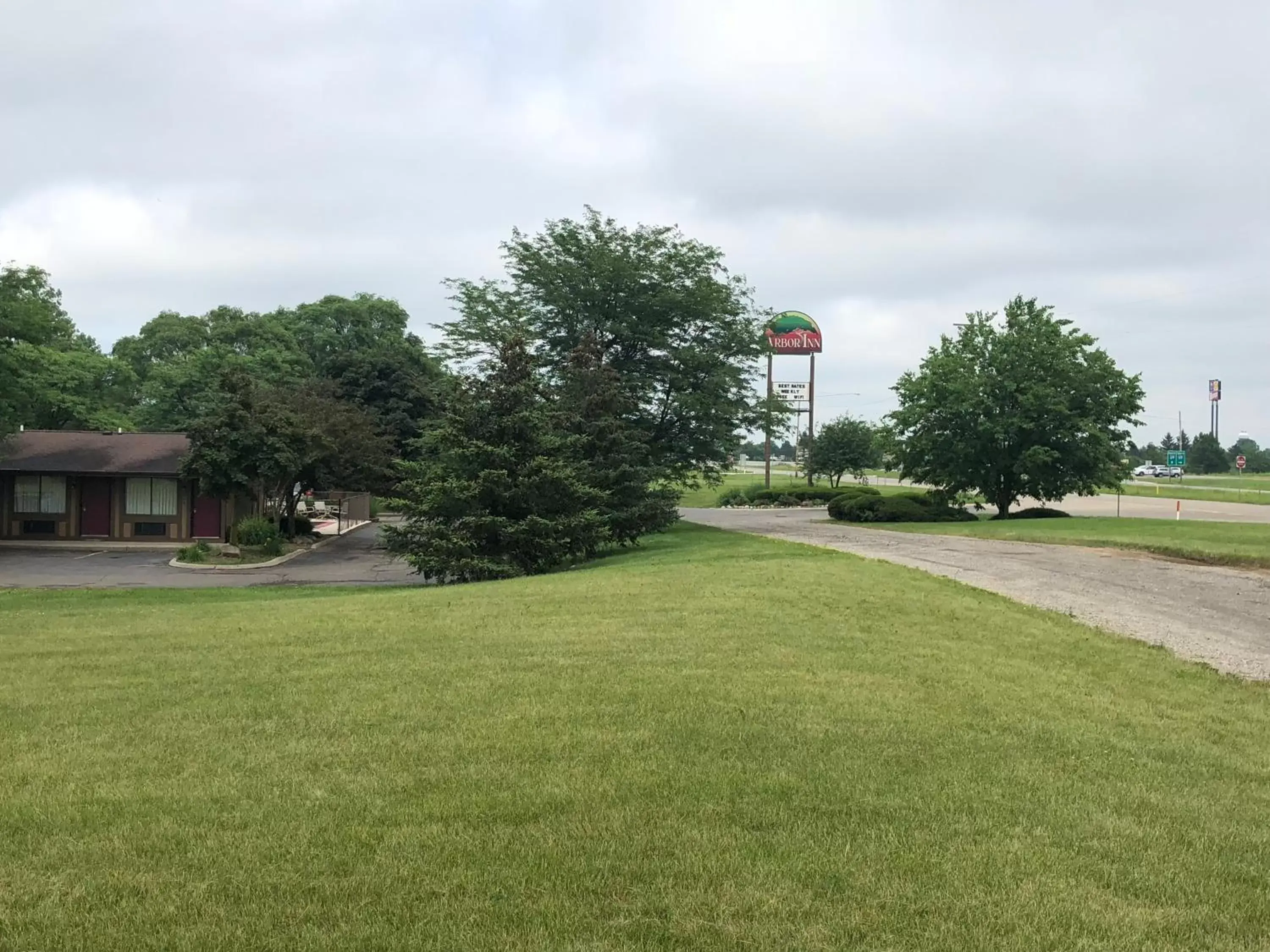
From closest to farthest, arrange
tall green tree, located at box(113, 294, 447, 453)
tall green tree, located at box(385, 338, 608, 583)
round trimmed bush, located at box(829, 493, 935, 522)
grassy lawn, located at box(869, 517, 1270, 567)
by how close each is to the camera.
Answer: tall green tree, located at box(385, 338, 608, 583) < grassy lawn, located at box(869, 517, 1270, 567) < round trimmed bush, located at box(829, 493, 935, 522) < tall green tree, located at box(113, 294, 447, 453)

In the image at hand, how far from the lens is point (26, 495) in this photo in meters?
Answer: 32.8

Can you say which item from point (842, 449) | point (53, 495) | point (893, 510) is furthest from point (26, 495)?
point (842, 449)

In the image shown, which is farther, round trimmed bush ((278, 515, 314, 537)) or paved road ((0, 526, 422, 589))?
round trimmed bush ((278, 515, 314, 537))

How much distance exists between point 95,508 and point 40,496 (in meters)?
1.87

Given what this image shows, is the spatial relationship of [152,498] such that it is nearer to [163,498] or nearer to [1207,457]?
[163,498]

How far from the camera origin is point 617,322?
2930cm

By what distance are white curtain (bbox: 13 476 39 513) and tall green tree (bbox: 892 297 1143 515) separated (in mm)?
31280

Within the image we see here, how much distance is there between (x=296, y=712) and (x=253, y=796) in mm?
1694

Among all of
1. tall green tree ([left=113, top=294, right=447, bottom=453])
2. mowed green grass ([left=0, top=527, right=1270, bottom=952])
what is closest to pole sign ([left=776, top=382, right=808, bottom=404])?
tall green tree ([left=113, top=294, right=447, bottom=453])

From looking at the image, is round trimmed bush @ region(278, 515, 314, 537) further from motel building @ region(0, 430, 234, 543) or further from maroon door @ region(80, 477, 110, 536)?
maroon door @ region(80, 477, 110, 536)

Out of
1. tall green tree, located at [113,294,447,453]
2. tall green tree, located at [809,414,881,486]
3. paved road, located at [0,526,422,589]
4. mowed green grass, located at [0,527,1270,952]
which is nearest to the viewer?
mowed green grass, located at [0,527,1270,952]

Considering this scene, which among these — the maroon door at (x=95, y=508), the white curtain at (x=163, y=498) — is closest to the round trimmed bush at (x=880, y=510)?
the white curtain at (x=163, y=498)

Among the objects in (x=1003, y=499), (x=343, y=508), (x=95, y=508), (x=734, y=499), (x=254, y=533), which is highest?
(x=1003, y=499)

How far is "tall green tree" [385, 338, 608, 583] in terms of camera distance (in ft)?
62.3
